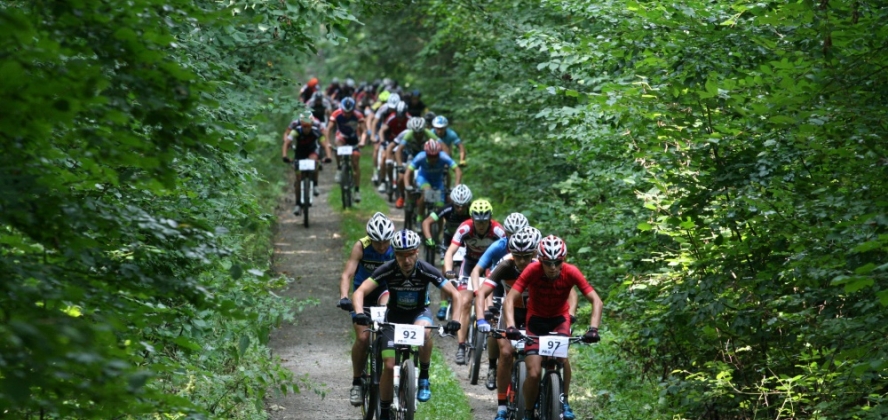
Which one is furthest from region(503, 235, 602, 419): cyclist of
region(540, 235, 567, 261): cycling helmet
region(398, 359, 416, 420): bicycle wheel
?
region(398, 359, 416, 420): bicycle wheel

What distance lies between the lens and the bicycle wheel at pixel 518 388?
29.2 ft

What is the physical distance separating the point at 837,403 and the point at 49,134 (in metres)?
5.73

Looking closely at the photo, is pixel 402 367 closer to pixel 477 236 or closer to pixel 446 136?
pixel 477 236

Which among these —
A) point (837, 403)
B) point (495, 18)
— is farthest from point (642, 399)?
point (495, 18)

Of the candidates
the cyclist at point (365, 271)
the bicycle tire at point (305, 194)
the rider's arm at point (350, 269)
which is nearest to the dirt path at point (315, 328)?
the bicycle tire at point (305, 194)

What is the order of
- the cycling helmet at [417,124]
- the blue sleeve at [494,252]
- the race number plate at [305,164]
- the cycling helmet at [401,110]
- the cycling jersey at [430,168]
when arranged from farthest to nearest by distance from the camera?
the cycling helmet at [401,110] < the race number plate at [305,164] < the cycling helmet at [417,124] < the cycling jersey at [430,168] < the blue sleeve at [494,252]

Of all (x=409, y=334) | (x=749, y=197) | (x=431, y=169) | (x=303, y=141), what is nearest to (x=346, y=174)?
(x=303, y=141)

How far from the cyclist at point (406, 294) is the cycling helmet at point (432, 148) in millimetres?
7582

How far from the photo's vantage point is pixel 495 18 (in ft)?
53.6

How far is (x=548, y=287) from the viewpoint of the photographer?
9.03 meters

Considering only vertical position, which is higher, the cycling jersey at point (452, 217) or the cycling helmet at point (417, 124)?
the cycling helmet at point (417, 124)

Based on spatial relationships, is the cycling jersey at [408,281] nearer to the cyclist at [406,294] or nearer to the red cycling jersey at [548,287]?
the cyclist at [406,294]

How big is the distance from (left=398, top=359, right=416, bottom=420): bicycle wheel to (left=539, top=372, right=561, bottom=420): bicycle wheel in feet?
3.73

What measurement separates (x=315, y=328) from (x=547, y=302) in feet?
19.4
